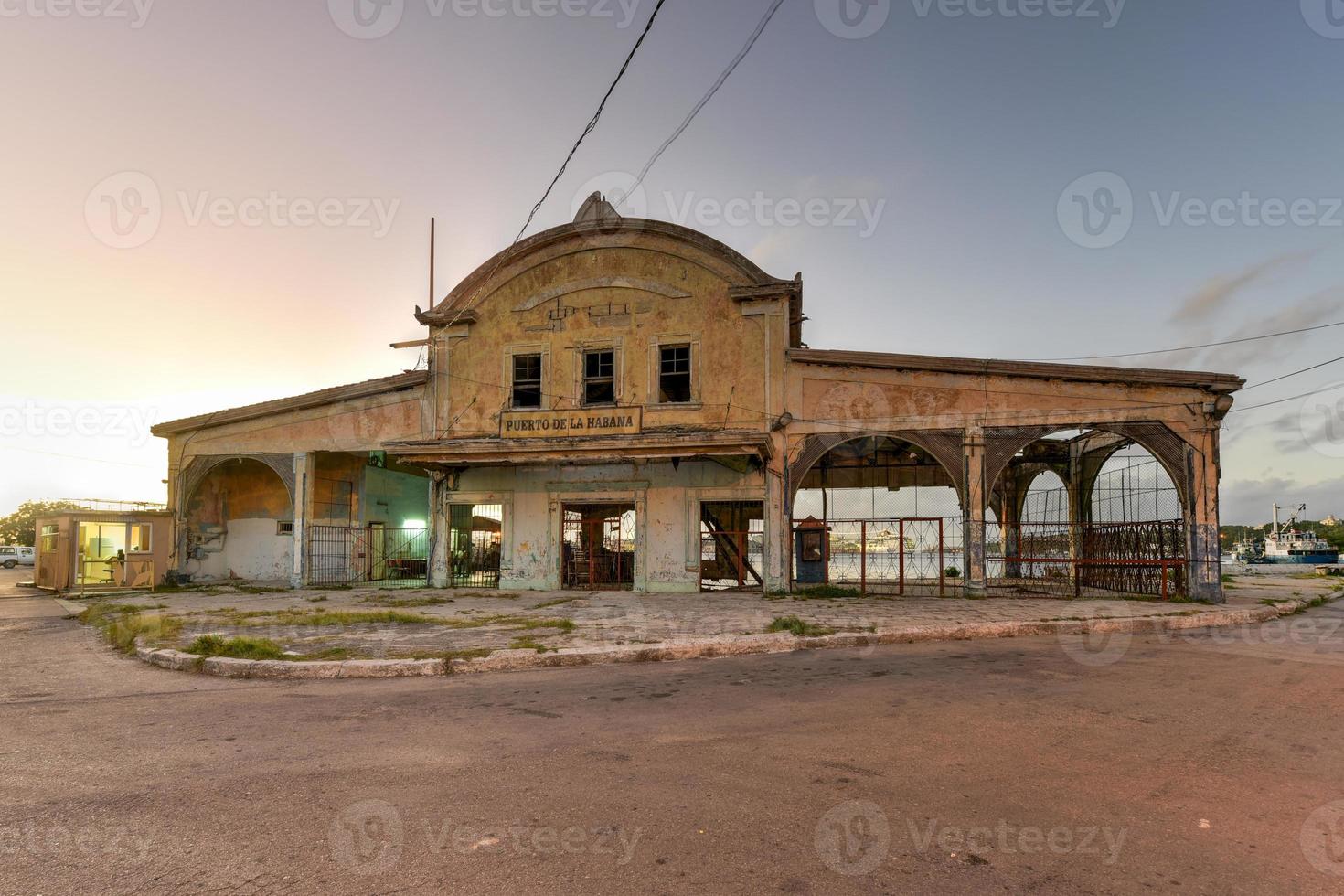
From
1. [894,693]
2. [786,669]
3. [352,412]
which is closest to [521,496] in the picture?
[352,412]

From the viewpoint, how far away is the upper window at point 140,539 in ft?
68.7

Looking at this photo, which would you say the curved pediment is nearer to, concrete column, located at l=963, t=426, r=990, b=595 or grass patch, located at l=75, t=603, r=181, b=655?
concrete column, located at l=963, t=426, r=990, b=595

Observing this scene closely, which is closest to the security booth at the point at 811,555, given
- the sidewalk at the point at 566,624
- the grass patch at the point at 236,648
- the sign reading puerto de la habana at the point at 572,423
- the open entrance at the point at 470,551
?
the sidewalk at the point at 566,624

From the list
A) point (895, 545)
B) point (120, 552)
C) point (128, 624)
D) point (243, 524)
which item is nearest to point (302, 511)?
point (243, 524)

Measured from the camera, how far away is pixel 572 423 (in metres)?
19.5

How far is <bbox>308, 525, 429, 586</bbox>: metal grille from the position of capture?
2186 cm

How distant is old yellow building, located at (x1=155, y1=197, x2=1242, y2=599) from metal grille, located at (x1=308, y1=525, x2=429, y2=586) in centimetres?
12

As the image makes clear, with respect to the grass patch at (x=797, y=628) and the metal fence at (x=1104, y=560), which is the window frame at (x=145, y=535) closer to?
the grass patch at (x=797, y=628)

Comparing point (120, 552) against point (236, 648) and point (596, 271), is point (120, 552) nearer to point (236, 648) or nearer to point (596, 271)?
point (596, 271)

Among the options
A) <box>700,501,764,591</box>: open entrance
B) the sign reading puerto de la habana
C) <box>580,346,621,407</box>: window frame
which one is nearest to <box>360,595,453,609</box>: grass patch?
the sign reading puerto de la habana

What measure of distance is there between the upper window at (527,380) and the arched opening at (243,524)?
9.15 m

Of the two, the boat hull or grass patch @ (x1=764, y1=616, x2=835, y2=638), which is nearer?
grass patch @ (x1=764, y1=616, x2=835, y2=638)

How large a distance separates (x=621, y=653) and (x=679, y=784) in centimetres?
470

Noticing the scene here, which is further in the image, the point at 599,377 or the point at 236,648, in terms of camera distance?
the point at 599,377
